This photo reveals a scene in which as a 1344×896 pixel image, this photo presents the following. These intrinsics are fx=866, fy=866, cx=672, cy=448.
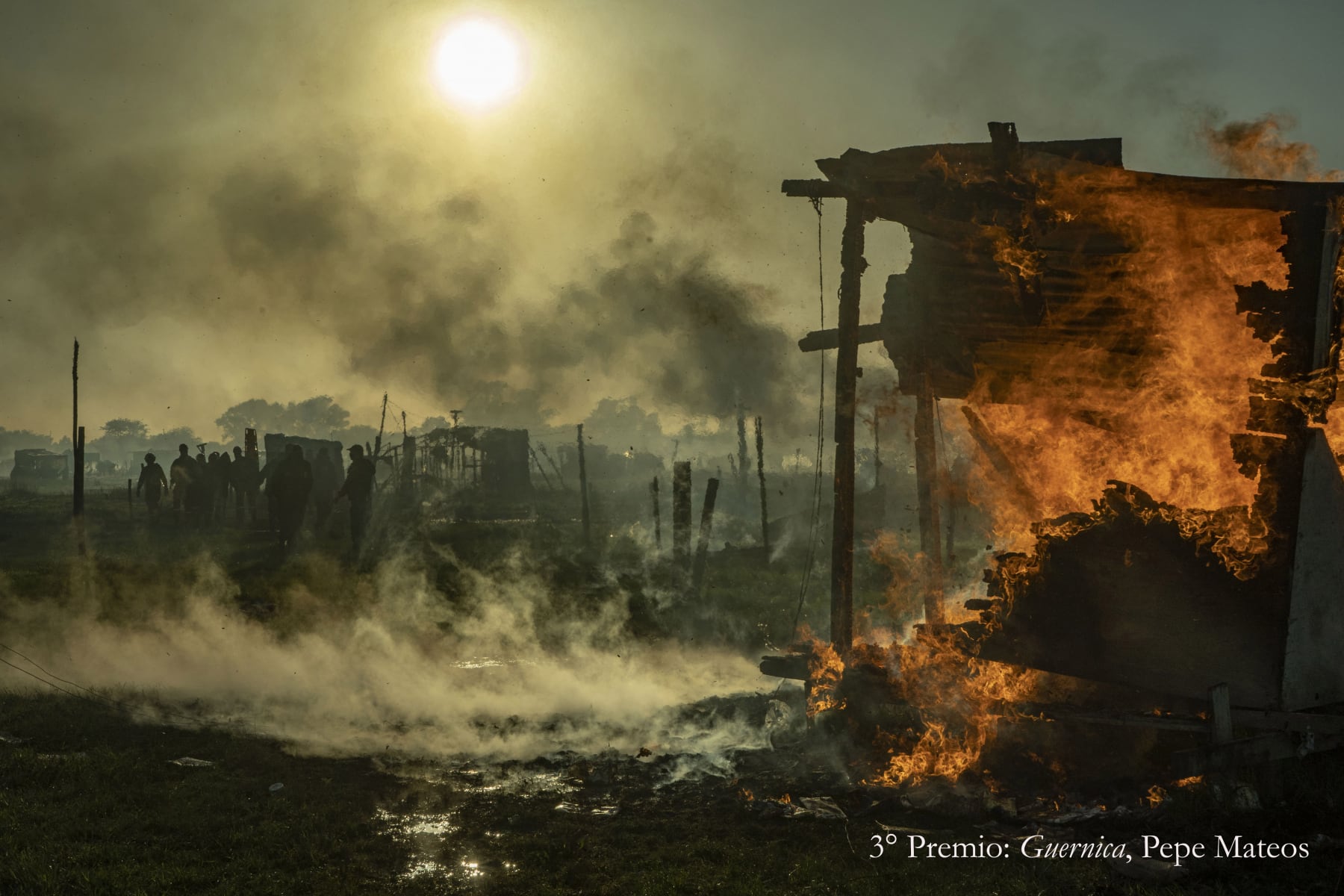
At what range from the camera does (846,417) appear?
8.45 metres

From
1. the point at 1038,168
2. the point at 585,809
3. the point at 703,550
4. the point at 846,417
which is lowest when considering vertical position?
the point at 585,809

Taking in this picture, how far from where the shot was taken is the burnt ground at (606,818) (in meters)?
5.44

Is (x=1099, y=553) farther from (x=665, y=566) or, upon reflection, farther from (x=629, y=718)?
(x=665, y=566)

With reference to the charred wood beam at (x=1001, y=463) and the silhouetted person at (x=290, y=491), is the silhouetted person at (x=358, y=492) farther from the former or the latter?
the charred wood beam at (x=1001, y=463)

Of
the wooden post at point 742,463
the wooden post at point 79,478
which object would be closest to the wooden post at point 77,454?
the wooden post at point 79,478

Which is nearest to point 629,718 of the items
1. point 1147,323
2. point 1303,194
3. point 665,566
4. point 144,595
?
point 1147,323

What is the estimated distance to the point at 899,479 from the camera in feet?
119

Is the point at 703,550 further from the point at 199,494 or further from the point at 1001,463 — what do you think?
the point at 199,494

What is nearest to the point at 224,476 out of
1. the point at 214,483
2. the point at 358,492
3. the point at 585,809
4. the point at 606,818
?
the point at 214,483

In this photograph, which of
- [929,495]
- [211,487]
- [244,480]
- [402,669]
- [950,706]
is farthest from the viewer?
[244,480]

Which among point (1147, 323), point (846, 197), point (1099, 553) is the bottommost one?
point (1099, 553)

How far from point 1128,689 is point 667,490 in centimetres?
5082

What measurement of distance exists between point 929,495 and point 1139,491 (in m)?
4.08

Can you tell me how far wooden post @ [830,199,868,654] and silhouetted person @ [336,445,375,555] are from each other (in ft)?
41.5
